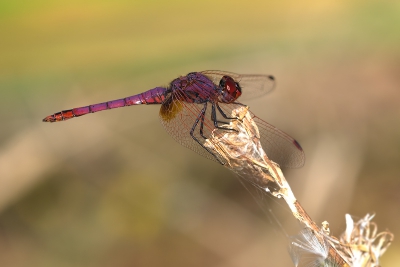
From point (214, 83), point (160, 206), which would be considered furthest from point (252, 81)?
point (160, 206)

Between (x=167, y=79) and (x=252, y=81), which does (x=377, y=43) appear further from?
(x=167, y=79)

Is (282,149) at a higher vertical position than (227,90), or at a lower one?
lower

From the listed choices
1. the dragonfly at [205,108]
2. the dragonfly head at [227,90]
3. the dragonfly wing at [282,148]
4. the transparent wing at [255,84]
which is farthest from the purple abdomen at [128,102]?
the dragonfly wing at [282,148]

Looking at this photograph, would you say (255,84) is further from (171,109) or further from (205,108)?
(171,109)

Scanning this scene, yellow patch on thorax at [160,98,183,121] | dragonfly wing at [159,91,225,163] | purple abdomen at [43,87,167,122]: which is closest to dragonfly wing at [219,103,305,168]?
dragonfly wing at [159,91,225,163]

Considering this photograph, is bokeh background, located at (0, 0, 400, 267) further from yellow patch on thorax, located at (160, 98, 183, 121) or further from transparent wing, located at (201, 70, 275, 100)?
yellow patch on thorax, located at (160, 98, 183, 121)

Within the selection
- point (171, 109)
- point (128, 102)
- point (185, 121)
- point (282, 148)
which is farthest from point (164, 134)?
point (282, 148)
